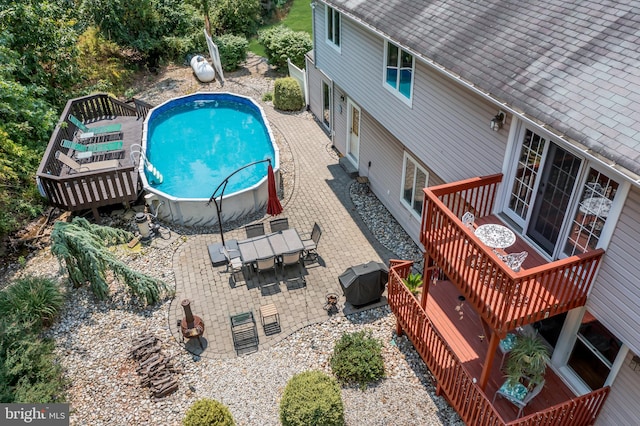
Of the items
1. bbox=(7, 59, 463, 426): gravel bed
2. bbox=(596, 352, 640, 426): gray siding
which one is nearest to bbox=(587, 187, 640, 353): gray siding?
bbox=(596, 352, 640, 426): gray siding

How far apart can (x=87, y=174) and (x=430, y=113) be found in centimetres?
1096

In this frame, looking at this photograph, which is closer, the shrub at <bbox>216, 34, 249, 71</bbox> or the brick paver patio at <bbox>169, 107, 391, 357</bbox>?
the brick paver patio at <bbox>169, 107, 391, 357</bbox>

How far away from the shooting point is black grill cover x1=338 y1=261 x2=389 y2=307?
38.3 feet

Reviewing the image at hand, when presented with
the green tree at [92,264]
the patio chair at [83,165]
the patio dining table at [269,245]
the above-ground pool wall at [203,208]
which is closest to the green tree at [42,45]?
the patio chair at [83,165]

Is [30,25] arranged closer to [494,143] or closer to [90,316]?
[90,316]

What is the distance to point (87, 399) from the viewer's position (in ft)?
33.5

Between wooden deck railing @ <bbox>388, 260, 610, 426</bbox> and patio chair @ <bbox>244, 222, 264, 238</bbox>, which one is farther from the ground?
wooden deck railing @ <bbox>388, 260, 610, 426</bbox>

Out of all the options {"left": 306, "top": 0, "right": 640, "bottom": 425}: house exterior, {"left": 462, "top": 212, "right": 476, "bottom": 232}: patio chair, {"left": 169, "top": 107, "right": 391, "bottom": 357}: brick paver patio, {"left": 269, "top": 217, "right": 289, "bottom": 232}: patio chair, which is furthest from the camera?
{"left": 269, "top": 217, "right": 289, "bottom": 232}: patio chair

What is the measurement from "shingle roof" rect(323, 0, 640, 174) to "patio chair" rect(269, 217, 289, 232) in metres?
6.39

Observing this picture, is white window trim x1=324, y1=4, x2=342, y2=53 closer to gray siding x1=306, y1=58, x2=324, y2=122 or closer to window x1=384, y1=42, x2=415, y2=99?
gray siding x1=306, y1=58, x2=324, y2=122

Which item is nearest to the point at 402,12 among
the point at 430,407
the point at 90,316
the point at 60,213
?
the point at 430,407

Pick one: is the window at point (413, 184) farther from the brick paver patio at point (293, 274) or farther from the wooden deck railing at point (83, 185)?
the wooden deck railing at point (83, 185)

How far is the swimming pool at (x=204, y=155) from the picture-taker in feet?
50.9

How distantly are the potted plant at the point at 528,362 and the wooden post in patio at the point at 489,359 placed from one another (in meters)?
0.37
